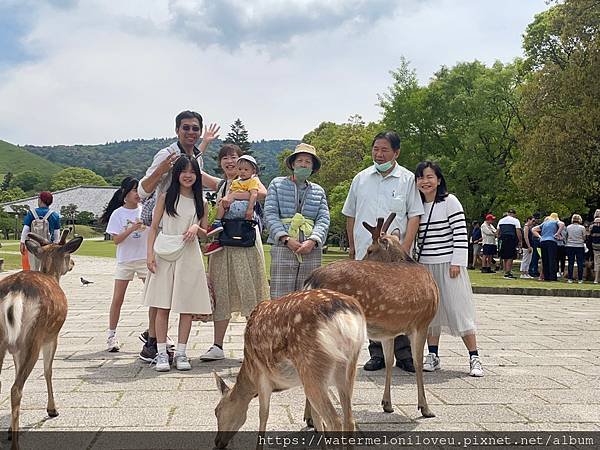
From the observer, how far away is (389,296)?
458 cm

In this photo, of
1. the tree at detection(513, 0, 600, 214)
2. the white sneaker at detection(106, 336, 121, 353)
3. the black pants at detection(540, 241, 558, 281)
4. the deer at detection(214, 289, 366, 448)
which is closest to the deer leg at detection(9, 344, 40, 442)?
the deer at detection(214, 289, 366, 448)

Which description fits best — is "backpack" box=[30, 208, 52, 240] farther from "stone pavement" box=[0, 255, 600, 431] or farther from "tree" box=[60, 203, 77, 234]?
"tree" box=[60, 203, 77, 234]

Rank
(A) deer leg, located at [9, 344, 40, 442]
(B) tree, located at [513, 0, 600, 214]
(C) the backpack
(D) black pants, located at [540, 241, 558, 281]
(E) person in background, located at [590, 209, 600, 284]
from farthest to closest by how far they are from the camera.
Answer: (B) tree, located at [513, 0, 600, 214] < (D) black pants, located at [540, 241, 558, 281] < (E) person in background, located at [590, 209, 600, 284] < (C) the backpack < (A) deer leg, located at [9, 344, 40, 442]

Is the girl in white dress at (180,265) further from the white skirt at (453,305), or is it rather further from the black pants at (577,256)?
the black pants at (577,256)

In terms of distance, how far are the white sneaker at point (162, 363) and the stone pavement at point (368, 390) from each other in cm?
8

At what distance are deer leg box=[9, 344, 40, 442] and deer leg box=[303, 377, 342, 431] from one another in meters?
1.97

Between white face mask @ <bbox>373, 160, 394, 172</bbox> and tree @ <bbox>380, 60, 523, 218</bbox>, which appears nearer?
white face mask @ <bbox>373, 160, 394, 172</bbox>

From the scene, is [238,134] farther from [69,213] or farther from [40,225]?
[40,225]

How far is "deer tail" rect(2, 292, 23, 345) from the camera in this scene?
4086mm

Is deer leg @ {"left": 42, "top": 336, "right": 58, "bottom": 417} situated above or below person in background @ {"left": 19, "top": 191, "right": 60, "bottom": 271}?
below

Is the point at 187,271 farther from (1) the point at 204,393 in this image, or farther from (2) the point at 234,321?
(2) the point at 234,321

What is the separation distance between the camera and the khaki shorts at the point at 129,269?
23.9 feet

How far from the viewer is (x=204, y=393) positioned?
17.4 feet

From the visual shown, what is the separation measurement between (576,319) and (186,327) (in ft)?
24.0
